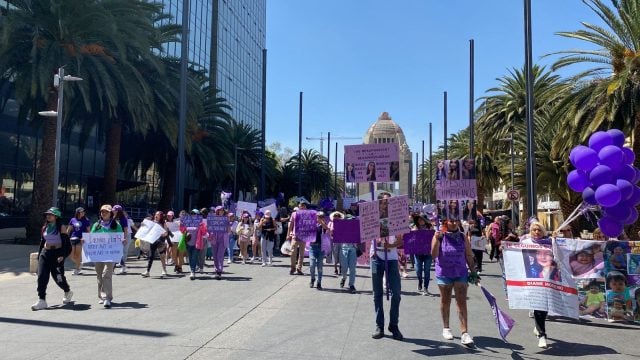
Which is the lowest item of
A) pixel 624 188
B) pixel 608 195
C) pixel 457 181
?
pixel 608 195

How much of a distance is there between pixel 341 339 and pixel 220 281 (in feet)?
20.2

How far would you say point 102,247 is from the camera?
31.3 ft

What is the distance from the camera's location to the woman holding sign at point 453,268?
699 centimetres

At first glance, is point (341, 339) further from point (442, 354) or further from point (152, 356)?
point (152, 356)

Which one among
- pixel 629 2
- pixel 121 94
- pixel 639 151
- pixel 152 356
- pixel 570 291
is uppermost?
pixel 629 2

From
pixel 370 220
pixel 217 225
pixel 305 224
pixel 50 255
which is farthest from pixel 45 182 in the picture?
pixel 370 220

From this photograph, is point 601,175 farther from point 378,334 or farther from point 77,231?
point 77,231

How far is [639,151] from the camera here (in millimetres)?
17156

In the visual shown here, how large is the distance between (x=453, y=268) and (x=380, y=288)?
3.39ft

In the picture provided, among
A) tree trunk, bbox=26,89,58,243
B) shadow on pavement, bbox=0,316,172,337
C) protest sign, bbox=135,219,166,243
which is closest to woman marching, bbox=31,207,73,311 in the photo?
shadow on pavement, bbox=0,316,172,337

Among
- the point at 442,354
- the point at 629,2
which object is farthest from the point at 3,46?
the point at 629,2

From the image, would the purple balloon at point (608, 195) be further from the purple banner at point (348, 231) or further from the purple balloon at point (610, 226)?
the purple banner at point (348, 231)

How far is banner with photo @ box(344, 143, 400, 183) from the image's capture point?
920 centimetres

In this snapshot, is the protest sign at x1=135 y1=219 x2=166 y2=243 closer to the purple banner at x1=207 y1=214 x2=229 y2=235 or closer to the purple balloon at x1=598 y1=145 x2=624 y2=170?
the purple banner at x1=207 y1=214 x2=229 y2=235
